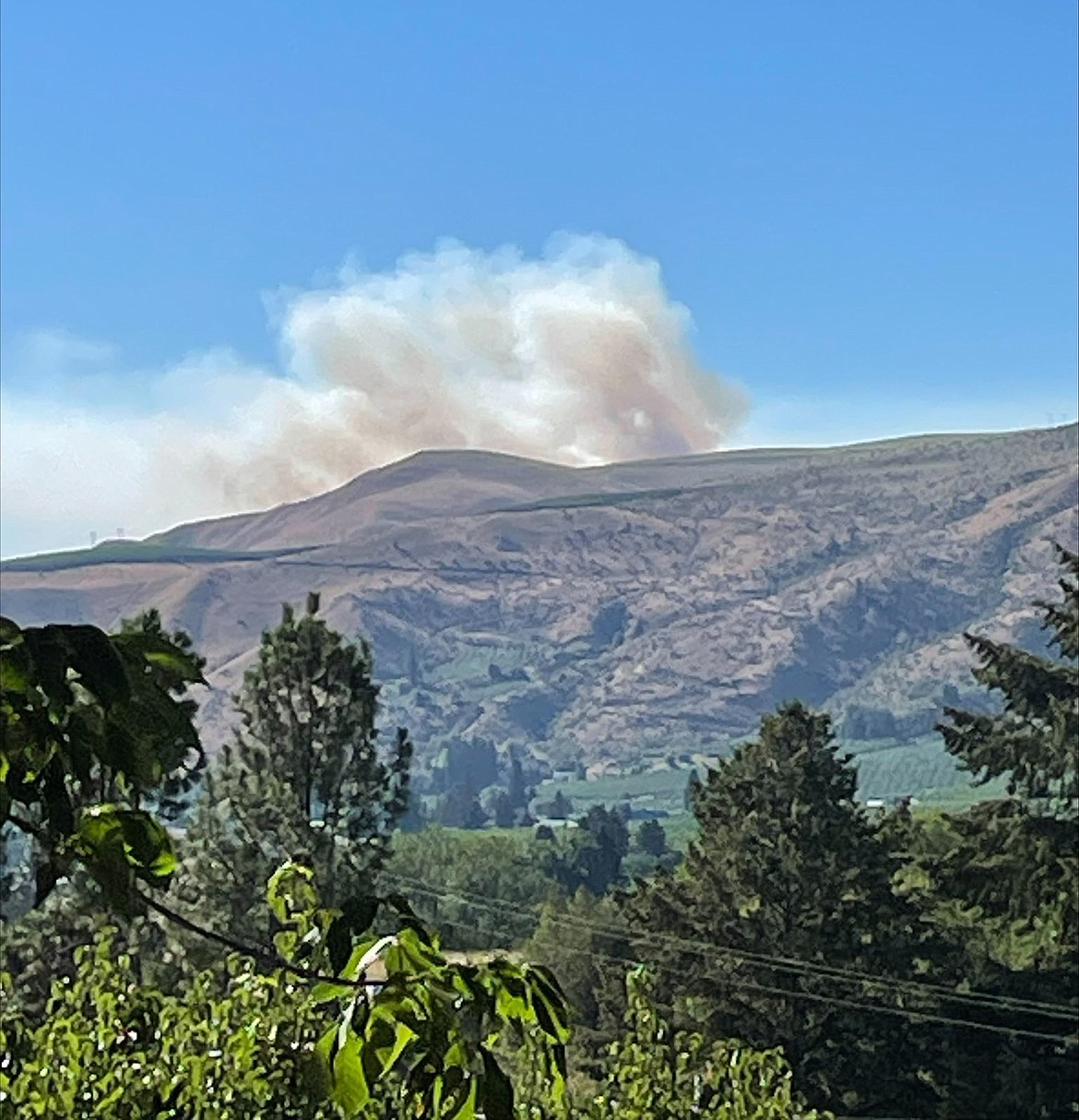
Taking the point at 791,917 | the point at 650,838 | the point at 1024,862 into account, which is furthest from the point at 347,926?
the point at 650,838

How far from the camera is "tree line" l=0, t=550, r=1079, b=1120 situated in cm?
251

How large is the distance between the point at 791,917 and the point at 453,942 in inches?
980

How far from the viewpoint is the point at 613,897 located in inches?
2189

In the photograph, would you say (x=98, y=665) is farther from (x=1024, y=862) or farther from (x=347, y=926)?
(x=1024, y=862)

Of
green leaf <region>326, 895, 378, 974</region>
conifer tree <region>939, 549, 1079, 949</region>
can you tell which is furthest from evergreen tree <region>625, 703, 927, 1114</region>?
green leaf <region>326, 895, 378, 974</region>

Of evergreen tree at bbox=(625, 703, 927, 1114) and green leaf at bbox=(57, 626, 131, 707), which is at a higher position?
green leaf at bbox=(57, 626, 131, 707)

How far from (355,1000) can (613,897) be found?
177ft

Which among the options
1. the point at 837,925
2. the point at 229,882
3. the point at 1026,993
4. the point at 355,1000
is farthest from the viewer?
the point at 837,925

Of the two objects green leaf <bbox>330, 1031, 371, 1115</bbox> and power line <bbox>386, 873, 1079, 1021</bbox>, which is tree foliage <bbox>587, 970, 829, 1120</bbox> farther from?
power line <bbox>386, 873, 1079, 1021</bbox>

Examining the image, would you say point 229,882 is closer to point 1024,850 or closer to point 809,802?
point 1024,850

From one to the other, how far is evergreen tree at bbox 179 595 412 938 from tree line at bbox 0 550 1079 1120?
56mm

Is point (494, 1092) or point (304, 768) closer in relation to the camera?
point (494, 1092)

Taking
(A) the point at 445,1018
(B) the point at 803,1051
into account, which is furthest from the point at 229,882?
(A) the point at 445,1018

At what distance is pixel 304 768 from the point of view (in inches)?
1399
